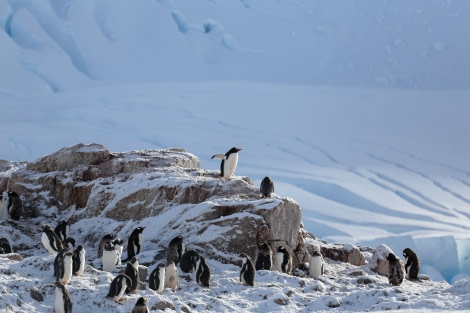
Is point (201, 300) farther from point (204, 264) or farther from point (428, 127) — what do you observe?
point (428, 127)

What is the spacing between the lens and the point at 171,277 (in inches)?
525

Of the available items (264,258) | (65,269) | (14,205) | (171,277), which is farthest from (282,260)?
(14,205)

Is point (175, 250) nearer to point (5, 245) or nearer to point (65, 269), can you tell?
point (65, 269)

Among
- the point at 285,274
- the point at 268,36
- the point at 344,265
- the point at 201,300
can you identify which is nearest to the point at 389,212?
the point at 344,265

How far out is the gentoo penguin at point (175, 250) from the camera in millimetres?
14492

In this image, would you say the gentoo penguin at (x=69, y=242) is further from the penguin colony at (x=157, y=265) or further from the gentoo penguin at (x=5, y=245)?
the gentoo penguin at (x=5, y=245)

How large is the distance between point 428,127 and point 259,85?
9.81 m

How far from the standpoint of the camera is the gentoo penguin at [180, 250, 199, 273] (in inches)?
560

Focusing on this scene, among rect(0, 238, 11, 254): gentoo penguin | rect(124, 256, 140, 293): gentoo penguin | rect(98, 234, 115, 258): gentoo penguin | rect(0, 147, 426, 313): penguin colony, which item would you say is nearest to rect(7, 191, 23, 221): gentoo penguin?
rect(0, 147, 426, 313): penguin colony

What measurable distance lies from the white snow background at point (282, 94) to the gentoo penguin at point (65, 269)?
1590 centimetres

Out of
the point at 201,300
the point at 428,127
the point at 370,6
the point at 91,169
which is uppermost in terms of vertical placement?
the point at 370,6

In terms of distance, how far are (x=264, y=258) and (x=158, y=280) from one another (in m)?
2.64

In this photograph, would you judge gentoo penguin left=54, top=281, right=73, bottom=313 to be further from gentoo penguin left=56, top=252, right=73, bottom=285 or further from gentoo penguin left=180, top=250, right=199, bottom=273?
gentoo penguin left=180, top=250, right=199, bottom=273

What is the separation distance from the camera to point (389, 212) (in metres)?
30.8
